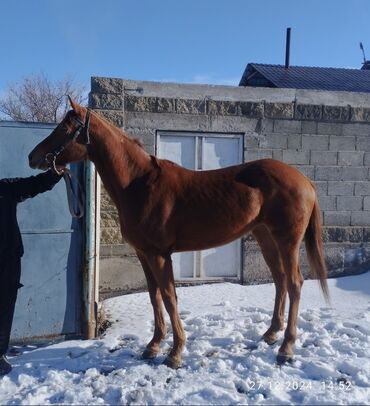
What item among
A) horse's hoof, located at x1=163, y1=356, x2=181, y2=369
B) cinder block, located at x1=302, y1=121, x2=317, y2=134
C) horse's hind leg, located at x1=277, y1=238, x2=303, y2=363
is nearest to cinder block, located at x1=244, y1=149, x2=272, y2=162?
cinder block, located at x1=302, y1=121, x2=317, y2=134

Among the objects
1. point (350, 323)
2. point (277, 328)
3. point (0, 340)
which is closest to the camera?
point (0, 340)

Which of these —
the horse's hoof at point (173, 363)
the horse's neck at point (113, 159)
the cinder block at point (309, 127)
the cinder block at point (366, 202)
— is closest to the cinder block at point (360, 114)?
the cinder block at point (309, 127)

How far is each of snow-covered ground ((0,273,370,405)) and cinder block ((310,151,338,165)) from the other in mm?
2338

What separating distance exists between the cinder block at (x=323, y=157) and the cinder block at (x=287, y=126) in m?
0.42

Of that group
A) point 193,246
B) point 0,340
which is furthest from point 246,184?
point 0,340

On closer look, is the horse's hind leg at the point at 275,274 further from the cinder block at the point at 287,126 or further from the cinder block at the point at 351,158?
the cinder block at the point at 351,158

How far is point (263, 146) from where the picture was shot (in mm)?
6156

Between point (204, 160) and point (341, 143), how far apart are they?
2.14m

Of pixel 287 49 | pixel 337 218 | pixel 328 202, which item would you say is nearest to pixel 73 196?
pixel 328 202

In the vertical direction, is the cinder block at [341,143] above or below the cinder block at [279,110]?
below

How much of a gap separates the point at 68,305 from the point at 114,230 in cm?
187

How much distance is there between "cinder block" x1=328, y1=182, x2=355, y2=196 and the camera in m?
6.36

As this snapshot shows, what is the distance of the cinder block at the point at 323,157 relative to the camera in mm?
Answer: 6312

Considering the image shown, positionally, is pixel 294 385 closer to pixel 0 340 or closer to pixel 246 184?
pixel 246 184
